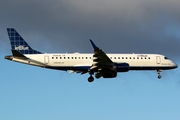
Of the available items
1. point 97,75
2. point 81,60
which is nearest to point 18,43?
point 81,60

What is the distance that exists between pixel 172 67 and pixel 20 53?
2797 cm

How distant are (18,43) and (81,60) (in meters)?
11.2

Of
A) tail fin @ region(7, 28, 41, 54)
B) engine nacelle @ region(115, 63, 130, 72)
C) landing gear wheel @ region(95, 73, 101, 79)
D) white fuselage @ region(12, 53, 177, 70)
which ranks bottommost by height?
landing gear wheel @ region(95, 73, 101, 79)

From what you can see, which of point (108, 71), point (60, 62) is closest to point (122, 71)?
point (108, 71)

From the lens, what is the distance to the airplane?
284ft

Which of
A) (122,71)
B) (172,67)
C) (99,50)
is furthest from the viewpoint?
(172,67)

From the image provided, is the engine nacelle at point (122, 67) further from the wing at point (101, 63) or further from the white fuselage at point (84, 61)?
the white fuselage at point (84, 61)

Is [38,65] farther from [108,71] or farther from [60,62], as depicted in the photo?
[108,71]

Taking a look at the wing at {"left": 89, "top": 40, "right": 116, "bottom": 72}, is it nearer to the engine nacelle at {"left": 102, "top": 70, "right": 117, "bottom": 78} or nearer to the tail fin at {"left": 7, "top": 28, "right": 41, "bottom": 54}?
the engine nacelle at {"left": 102, "top": 70, "right": 117, "bottom": 78}

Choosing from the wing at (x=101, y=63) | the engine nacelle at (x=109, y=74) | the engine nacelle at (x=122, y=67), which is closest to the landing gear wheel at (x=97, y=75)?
the engine nacelle at (x=109, y=74)

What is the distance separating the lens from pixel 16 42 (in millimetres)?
→ 91500

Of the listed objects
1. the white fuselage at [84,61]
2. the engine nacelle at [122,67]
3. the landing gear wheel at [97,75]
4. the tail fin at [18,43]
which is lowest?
the landing gear wheel at [97,75]

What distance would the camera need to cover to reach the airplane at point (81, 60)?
284ft

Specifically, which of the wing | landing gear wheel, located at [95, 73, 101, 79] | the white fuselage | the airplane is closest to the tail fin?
the airplane
